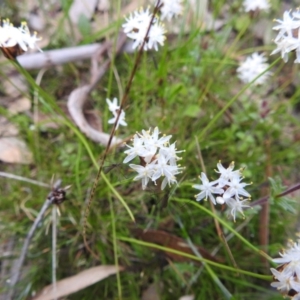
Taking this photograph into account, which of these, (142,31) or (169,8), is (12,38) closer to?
(142,31)

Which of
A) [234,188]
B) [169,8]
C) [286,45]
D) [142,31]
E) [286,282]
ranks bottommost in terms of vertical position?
[286,282]

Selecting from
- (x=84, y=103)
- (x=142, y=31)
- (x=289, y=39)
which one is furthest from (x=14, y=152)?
(x=289, y=39)

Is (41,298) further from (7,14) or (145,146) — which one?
(7,14)

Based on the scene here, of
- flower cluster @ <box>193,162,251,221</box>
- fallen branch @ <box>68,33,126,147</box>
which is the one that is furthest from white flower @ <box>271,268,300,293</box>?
fallen branch @ <box>68,33,126,147</box>

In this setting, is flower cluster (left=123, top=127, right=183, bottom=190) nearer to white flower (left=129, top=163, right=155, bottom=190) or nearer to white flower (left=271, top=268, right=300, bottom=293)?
white flower (left=129, top=163, right=155, bottom=190)

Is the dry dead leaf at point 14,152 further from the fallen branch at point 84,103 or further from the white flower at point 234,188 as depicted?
the white flower at point 234,188

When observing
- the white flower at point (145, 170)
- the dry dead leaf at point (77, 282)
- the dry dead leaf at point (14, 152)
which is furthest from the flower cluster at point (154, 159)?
the dry dead leaf at point (14, 152)
